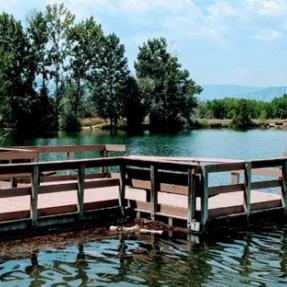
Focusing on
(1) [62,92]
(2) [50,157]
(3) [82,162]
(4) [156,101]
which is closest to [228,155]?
(2) [50,157]

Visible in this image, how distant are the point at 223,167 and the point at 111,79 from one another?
78696 mm

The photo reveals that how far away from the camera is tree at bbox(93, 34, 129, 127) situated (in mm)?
89625

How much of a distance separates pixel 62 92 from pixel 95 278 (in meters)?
77.1

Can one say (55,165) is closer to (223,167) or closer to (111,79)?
(223,167)

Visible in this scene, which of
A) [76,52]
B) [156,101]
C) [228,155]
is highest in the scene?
[76,52]

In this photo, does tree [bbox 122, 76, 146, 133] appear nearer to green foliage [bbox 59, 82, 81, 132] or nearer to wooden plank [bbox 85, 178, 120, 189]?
green foliage [bbox 59, 82, 81, 132]

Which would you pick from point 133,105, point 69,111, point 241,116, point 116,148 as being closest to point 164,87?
point 133,105

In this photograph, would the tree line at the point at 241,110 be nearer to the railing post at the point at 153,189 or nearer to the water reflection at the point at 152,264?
the railing post at the point at 153,189

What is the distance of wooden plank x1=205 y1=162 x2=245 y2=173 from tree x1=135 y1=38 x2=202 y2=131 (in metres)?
80.5

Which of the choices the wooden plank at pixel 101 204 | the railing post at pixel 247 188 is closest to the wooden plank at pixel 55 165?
the wooden plank at pixel 101 204

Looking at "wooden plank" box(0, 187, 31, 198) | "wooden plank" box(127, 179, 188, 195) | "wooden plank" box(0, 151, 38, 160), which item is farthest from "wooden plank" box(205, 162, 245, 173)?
"wooden plank" box(0, 151, 38, 160)

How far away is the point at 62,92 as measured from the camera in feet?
282

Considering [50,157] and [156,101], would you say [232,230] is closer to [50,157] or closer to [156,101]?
[50,157]

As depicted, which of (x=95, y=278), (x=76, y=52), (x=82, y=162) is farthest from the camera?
(x=76, y=52)
